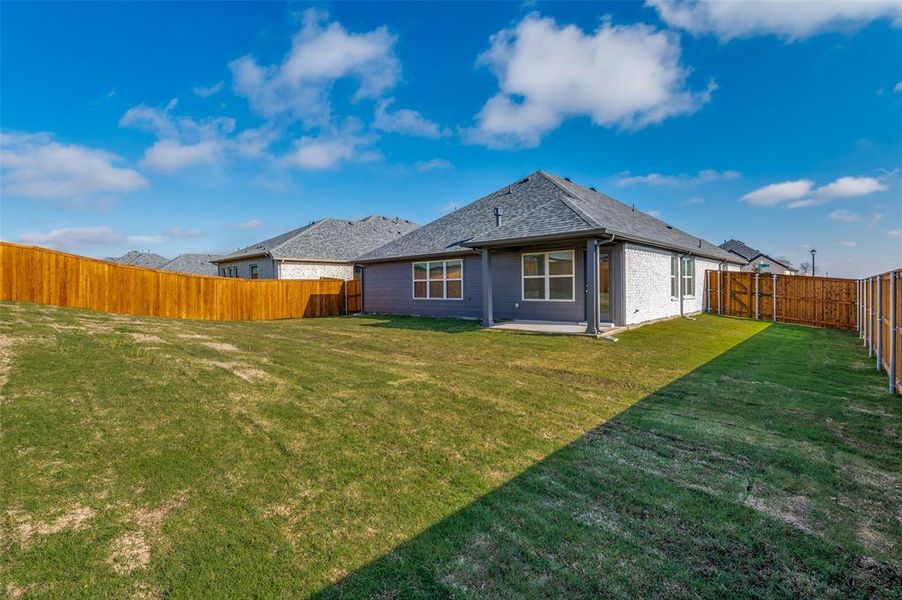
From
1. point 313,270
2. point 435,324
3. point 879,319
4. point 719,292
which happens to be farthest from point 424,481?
point 313,270

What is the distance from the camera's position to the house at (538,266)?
38.1ft

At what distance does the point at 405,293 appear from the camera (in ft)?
56.0

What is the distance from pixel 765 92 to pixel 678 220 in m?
12.3

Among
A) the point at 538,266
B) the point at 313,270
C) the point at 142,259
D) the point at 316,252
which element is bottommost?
the point at 538,266

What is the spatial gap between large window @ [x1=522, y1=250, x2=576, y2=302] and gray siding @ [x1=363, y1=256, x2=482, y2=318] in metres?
1.82

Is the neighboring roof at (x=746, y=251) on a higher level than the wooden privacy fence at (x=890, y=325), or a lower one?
higher

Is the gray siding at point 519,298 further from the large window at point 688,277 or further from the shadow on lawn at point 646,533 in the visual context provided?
the shadow on lawn at point 646,533

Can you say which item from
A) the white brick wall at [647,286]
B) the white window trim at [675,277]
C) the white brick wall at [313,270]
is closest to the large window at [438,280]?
the white brick wall at [647,286]

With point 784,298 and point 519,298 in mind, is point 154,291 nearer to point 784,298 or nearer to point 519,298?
point 519,298

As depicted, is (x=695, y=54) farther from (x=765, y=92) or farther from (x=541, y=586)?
(x=541, y=586)

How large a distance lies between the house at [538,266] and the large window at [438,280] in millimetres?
40

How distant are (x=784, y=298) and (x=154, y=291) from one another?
2281cm

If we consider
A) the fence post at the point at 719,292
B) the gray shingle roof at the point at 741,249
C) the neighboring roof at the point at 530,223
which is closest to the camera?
the neighboring roof at the point at 530,223

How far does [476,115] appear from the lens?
17.3 metres
